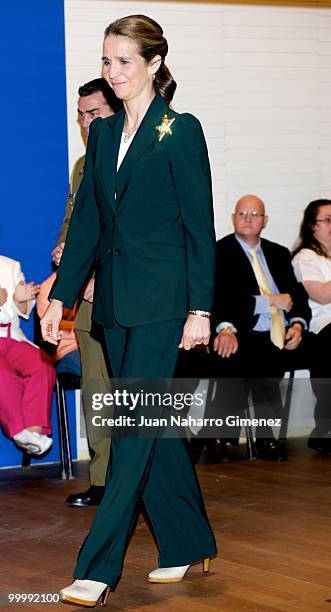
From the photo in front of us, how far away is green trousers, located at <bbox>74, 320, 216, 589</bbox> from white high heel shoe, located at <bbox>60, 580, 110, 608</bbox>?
0.08ft

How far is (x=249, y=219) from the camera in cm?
637

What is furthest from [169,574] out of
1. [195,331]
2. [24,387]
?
[24,387]

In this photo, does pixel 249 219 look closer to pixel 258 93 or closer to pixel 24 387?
pixel 258 93

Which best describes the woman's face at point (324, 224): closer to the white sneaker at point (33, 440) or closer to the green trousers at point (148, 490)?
the white sneaker at point (33, 440)

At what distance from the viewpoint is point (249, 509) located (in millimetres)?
4656

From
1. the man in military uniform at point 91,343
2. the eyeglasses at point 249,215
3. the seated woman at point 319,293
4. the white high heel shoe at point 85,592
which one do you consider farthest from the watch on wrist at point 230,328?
the white high heel shoe at point 85,592

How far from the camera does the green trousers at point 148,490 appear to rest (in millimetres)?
3043

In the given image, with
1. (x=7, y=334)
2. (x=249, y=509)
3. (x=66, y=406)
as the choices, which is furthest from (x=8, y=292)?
(x=249, y=509)

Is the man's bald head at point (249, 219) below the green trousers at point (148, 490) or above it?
above

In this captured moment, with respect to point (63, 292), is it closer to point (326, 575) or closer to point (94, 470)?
point (326, 575)

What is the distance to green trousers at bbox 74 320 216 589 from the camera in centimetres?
304

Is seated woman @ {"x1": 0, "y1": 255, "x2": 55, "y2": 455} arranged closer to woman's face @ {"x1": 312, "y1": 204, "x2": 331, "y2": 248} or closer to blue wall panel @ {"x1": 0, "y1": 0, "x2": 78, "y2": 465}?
blue wall panel @ {"x1": 0, "y1": 0, "x2": 78, "y2": 465}

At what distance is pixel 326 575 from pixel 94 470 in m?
1.54

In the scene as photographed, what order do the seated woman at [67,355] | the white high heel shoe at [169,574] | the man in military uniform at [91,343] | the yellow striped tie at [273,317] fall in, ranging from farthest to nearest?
the yellow striped tie at [273,317] → the seated woman at [67,355] → the man in military uniform at [91,343] → the white high heel shoe at [169,574]
